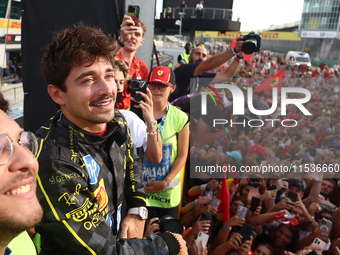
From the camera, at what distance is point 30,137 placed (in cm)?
93

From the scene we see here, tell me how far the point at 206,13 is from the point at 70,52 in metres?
25.0

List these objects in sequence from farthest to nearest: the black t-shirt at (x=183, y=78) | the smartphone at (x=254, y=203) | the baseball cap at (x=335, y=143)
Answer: the baseball cap at (x=335, y=143) < the black t-shirt at (x=183, y=78) < the smartphone at (x=254, y=203)

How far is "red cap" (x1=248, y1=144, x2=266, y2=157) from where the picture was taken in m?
4.66

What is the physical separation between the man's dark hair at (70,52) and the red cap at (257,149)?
3.82 m

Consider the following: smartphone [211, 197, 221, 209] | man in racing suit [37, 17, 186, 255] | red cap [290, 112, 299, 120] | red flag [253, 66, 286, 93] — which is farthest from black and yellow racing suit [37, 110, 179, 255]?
red flag [253, 66, 286, 93]

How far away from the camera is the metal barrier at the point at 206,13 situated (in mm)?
23391

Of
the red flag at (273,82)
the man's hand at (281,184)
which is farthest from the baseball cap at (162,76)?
the red flag at (273,82)

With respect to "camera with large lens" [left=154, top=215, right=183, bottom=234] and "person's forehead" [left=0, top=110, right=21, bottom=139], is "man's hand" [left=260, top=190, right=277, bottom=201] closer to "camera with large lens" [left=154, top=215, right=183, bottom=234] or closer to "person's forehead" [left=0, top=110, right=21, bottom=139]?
"camera with large lens" [left=154, top=215, right=183, bottom=234]

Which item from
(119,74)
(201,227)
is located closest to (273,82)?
(201,227)

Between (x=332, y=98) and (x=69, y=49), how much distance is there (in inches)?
369

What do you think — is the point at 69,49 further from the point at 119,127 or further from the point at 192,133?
the point at 192,133

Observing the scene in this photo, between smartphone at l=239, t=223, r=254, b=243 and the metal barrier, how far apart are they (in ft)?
76.8

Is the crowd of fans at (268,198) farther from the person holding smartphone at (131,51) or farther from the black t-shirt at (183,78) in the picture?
the person holding smartphone at (131,51)

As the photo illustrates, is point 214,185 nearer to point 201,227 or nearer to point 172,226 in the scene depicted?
point 201,227
